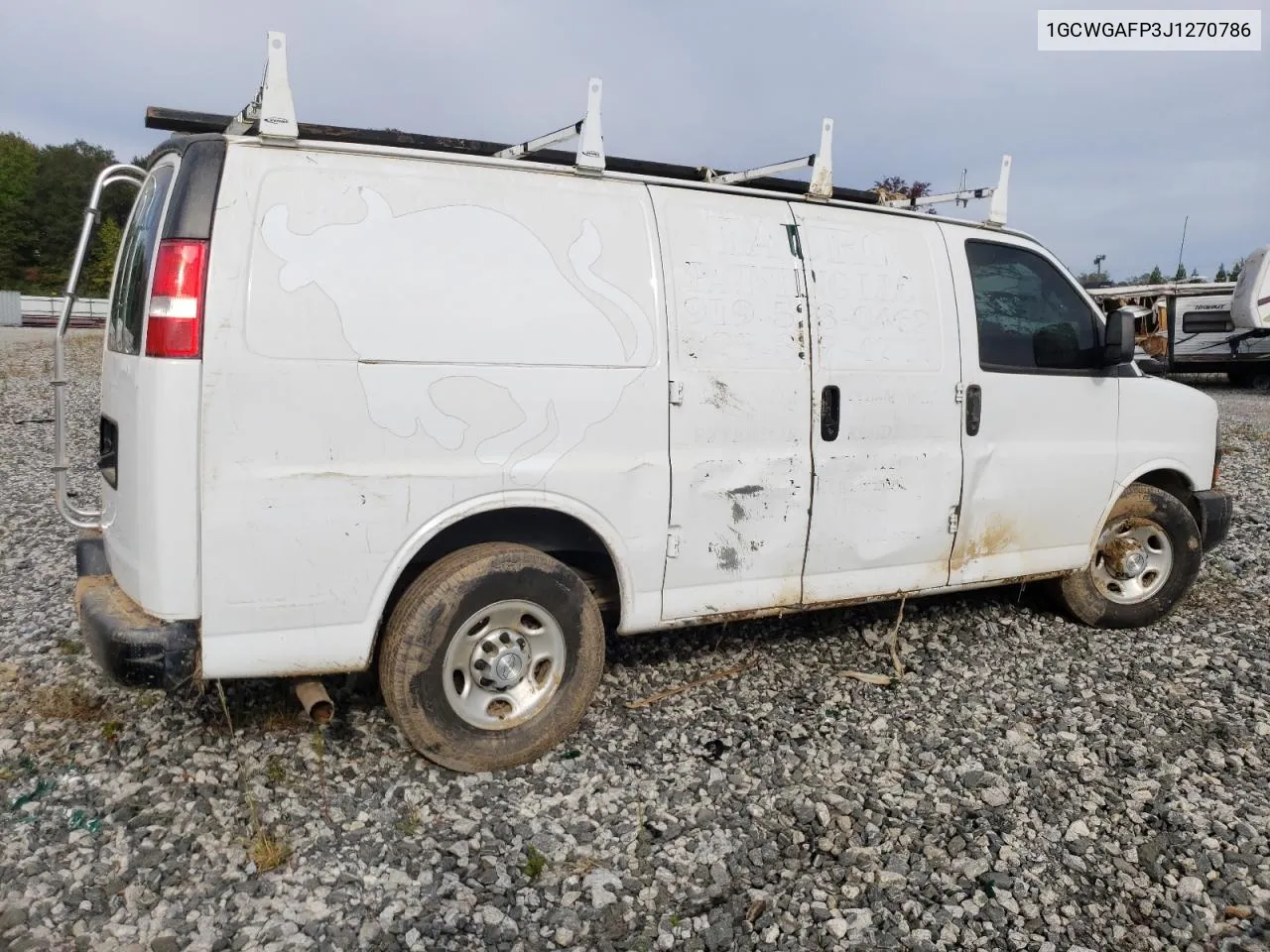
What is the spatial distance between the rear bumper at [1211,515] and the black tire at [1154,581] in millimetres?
130

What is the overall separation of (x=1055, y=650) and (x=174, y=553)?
438 cm

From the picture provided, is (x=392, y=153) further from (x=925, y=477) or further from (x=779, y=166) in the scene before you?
(x=925, y=477)

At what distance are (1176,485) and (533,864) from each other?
4.57 m

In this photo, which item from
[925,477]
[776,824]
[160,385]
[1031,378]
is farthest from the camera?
[1031,378]

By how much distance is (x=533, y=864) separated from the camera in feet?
10.2

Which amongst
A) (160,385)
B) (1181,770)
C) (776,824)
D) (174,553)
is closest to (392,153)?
(160,385)

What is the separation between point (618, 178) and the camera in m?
3.86

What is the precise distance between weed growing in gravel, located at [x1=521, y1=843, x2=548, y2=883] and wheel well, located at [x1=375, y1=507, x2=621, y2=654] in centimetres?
100

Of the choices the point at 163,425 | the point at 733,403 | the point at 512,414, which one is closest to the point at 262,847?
the point at 163,425

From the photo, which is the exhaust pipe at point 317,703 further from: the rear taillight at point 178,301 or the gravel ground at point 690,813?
the rear taillight at point 178,301

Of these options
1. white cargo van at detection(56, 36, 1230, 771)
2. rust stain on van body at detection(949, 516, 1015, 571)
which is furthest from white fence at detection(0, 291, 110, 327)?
rust stain on van body at detection(949, 516, 1015, 571)

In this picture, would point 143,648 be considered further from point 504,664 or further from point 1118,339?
point 1118,339

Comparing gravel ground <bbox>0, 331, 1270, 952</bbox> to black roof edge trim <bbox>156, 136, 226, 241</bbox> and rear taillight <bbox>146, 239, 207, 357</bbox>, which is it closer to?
rear taillight <bbox>146, 239, 207, 357</bbox>

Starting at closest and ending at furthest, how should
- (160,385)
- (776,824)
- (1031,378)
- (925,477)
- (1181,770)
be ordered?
(160,385), (776,824), (1181,770), (925,477), (1031,378)
